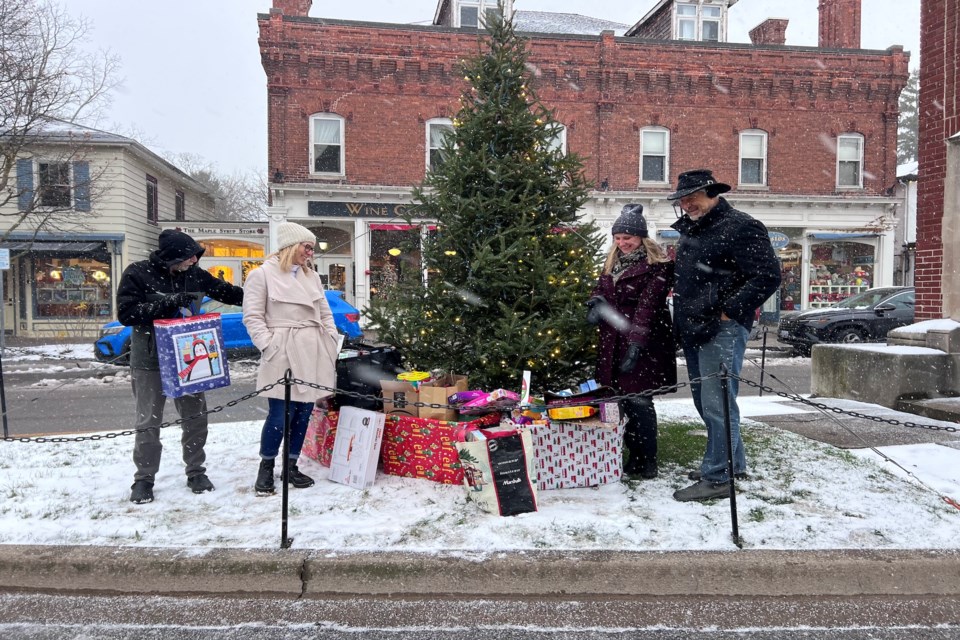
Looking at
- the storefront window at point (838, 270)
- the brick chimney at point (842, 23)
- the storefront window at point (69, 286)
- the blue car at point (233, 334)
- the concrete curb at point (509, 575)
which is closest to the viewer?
the concrete curb at point (509, 575)

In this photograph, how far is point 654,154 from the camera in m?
21.1

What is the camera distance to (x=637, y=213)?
4613mm

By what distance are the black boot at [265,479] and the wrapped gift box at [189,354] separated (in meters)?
0.63

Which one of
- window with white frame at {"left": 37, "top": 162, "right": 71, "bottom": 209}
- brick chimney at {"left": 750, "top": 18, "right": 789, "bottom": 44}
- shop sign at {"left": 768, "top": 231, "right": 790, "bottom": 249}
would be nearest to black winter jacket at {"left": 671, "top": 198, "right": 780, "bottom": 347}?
shop sign at {"left": 768, "top": 231, "right": 790, "bottom": 249}

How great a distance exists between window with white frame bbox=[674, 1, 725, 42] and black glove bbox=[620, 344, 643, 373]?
2129cm

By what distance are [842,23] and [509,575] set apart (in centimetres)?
2584

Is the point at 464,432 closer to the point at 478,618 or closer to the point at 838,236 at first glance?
the point at 478,618

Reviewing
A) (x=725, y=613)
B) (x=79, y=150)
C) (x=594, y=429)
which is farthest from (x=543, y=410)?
(x=79, y=150)

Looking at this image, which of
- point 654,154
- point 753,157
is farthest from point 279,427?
point 753,157

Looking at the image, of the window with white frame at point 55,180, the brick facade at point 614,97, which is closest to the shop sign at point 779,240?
the brick facade at point 614,97

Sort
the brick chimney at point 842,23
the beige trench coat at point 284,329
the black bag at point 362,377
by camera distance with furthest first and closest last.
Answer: the brick chimney at point 842,23
the black bag at point 362,377
the beige trench coat at point 284,329

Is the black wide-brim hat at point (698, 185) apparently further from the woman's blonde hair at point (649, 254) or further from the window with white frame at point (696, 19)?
the window with white frame at point (696, 19)

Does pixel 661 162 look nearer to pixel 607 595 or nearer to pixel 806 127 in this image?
pixel 806 127

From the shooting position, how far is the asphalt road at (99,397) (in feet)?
26.3
